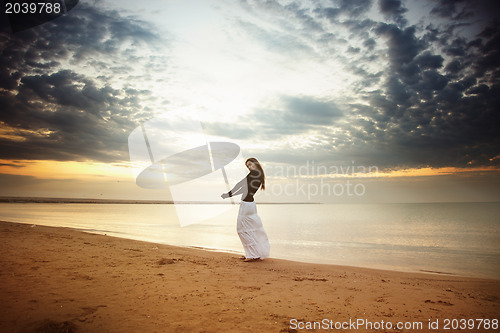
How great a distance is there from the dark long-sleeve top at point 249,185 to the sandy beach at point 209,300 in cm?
226

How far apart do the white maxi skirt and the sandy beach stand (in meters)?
1.32

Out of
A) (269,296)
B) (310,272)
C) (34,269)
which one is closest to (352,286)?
(310,272)

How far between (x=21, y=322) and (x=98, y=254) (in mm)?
5018

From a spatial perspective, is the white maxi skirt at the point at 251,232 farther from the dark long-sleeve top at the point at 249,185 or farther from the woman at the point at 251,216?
the dark long-sleeve top at the point at 249,185

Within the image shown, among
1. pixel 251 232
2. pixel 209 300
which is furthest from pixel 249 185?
pixel 209 300

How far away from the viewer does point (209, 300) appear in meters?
4.40

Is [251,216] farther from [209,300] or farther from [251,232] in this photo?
[209,300]

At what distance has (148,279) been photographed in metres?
5.44

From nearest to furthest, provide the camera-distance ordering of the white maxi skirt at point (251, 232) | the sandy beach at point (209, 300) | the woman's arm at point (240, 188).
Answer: the sandy beach at point (209, 300)
the woman's arm at point (240, 188)
the white maxi skirt at point (251, 232)

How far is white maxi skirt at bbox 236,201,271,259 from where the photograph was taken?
8102mm

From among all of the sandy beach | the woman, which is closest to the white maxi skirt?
the woman

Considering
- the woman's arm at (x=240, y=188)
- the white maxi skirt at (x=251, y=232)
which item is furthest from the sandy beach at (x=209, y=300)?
the woman's arm at (x=240, y=188)

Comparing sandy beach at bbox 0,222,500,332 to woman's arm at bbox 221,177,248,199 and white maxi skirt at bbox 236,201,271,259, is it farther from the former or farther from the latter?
woman's arm at bbox 221,177,248,199

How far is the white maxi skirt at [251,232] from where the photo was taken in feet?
26.6
